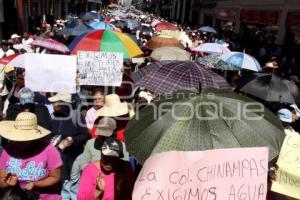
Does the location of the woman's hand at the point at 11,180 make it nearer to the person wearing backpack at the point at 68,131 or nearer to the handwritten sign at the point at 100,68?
the person wearing backpack at the point at 68,131

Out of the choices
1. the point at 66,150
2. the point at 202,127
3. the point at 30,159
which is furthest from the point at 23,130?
the point at 202,127

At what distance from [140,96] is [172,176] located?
3.66 metres

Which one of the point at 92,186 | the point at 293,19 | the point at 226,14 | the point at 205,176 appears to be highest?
the point at 205,176

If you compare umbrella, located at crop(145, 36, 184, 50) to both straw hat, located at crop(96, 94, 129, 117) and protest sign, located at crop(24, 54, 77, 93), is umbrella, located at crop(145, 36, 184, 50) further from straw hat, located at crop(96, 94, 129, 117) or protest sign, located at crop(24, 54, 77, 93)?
straw hat, located at crop(96, 94, 129, 117)

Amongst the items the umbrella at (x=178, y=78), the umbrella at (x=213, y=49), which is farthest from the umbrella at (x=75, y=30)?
the umbrella at (x=178, y=78)

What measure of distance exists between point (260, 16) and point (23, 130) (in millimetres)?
25144

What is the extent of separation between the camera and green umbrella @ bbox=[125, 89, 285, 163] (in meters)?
2.88

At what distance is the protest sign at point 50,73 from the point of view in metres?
5.91

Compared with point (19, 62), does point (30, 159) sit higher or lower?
lower

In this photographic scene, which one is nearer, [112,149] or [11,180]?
[11,180]

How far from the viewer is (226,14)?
3719 cm

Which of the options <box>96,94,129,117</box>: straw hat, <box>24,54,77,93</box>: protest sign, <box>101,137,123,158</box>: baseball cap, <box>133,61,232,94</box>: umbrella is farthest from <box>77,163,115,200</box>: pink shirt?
<box>24,54,77,93</box>: protest sign

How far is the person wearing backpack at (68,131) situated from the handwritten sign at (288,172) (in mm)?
2162

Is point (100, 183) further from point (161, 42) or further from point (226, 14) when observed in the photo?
point (226, 14)
